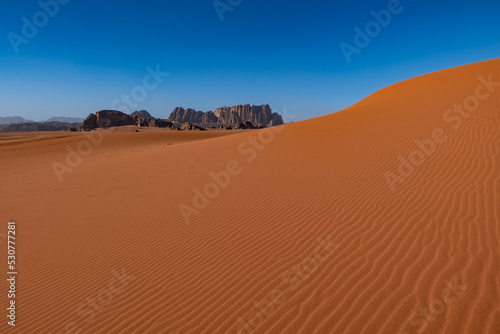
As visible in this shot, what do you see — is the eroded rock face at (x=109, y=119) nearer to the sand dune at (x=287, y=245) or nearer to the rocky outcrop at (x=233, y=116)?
the sand dune at (x=287, y=245)

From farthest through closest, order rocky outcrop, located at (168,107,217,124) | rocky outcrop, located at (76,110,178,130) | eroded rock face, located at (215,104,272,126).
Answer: eroded rock face, located at (215,104,272,126), rocky outcrop, located at (168,107,217,124), rocky outcrop, located at (76,110,178,130)

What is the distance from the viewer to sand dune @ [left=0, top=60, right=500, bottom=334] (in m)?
2.99

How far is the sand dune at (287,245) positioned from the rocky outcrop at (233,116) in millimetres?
145631

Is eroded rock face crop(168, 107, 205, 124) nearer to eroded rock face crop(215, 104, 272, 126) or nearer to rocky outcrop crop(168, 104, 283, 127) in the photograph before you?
rocky outcrop crop(168, 104, 283, 127)

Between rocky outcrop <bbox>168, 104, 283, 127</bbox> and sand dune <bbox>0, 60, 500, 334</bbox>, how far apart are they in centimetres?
14563

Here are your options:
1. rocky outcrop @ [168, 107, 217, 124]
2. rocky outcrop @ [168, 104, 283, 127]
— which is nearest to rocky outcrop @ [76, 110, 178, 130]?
rocky outcrop @ [168, 104, 283, 127]

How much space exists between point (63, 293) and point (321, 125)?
14.6 m

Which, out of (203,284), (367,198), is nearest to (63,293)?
(203,284)

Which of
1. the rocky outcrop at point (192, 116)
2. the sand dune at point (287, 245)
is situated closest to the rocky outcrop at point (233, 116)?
the rocky outcrop at point (192, 116)

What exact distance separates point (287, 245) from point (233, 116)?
162454 mm

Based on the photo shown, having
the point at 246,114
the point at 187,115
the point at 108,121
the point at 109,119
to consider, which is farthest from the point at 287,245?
the point at 246,114

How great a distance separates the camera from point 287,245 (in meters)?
4.42

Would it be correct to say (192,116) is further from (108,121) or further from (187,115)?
(108,121)

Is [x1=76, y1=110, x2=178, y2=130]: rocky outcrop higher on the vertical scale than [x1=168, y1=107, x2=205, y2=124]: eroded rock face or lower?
lower
